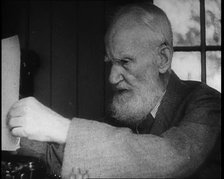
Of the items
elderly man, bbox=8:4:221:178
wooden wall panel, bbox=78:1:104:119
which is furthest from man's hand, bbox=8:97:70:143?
wooden wall panel, bbox=78:1:104:119

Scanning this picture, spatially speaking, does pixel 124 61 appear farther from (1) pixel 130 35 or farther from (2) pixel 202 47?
(2) pixel 202 47

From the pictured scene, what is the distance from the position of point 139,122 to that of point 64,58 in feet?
1.31

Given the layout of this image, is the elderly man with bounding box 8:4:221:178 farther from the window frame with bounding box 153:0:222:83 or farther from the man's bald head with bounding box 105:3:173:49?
the window frame with bounding box 153:0:222:83

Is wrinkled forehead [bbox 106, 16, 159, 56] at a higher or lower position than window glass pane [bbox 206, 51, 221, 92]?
higher

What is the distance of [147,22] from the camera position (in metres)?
0.84

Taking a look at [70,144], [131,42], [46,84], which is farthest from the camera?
[46,84]

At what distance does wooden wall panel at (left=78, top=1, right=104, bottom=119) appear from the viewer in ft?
3.73

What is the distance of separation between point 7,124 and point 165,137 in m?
0.28

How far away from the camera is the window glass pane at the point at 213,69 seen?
1.10m

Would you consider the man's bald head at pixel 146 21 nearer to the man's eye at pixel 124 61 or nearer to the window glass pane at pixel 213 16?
the man's eye at pixel 124 61

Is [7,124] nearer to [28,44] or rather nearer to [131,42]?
[131,42]

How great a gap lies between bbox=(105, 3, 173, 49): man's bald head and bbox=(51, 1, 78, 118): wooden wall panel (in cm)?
31

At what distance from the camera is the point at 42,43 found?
116 cm

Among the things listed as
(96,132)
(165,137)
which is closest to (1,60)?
(96,132)
